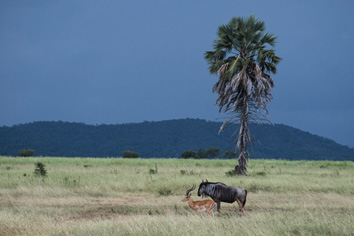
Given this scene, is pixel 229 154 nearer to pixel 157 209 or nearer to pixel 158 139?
pixel 157 209

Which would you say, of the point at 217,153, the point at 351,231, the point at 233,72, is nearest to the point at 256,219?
the point at 351,231

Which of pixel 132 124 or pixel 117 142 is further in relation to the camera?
pixel 132 124

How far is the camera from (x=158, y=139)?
518ft

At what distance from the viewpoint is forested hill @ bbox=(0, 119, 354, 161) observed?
140 m

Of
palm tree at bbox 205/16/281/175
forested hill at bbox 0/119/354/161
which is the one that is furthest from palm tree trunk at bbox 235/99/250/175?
forested hill at bbox 0/119/354/161

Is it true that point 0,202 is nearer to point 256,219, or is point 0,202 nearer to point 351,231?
point 256,219

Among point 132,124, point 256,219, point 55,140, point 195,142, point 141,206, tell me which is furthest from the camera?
point 132,124

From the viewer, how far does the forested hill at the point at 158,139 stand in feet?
458

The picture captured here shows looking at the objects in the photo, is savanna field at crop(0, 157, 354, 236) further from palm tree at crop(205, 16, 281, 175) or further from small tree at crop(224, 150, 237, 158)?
small tree at crop(224, 150, 237, 158)

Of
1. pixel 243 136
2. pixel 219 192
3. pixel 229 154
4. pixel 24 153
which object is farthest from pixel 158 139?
pixel 219 192

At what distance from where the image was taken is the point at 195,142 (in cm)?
15612

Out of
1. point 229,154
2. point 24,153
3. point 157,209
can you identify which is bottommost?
point 157,209

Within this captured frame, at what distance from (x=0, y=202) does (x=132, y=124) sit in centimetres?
15744

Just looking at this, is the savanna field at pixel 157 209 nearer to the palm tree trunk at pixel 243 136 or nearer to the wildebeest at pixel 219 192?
the wildebeest at pixel 219 192
